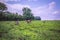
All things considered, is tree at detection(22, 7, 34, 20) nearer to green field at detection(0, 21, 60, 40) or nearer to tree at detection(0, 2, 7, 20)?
green field at detection(0, 21, 60, 40)

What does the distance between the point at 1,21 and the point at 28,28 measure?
1.56 feet

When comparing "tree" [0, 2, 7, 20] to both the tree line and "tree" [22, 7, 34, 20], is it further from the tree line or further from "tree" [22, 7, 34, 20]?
"tree" [22, 7, 34, 20]

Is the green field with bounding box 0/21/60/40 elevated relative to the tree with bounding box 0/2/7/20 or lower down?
lower down

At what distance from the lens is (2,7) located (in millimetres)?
1972

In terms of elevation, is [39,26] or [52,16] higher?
[52,16]

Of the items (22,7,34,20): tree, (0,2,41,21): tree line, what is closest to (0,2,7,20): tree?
(0,2,41,21): tree line

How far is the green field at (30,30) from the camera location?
1896mm

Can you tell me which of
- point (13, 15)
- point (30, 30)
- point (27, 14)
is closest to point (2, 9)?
point (13, 15)

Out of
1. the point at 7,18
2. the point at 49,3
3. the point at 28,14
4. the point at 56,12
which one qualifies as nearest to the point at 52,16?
the point at 56,12

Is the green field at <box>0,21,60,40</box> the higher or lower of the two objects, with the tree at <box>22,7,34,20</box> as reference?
lower

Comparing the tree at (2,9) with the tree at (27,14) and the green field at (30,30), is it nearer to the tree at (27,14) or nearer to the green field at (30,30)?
the green field at (30,30)

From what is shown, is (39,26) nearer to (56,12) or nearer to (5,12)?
(56,12)

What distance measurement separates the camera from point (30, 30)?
1936 mm

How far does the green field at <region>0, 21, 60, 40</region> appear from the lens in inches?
74.7
